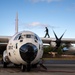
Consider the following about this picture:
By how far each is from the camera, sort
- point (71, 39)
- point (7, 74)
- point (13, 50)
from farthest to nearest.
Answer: point (71, 39) < point (13, 50) < point (7, 74)

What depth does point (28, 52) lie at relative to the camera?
14859 millimetres

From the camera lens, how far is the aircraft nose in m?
14.9

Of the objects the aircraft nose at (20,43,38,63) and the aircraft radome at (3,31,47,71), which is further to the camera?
the aircraft radome at (3,31,47,71)

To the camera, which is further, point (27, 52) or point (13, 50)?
point (13, 50)

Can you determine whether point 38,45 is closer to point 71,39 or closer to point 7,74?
point 7,74

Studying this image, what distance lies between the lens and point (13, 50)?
54.1 ft

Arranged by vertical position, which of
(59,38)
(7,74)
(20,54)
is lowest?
(7,74)

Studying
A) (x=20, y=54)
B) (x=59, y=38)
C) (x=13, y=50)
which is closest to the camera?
(x=20, y=54)

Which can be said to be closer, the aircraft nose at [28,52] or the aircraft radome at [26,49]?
the aircraft nose at [28,52]

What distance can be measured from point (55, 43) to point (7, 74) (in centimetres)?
1047

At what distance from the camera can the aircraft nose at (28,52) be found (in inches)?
586

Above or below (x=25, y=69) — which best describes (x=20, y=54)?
above

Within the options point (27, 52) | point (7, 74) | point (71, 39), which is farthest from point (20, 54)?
point (71, 39)

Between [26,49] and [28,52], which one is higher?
[26,49]
